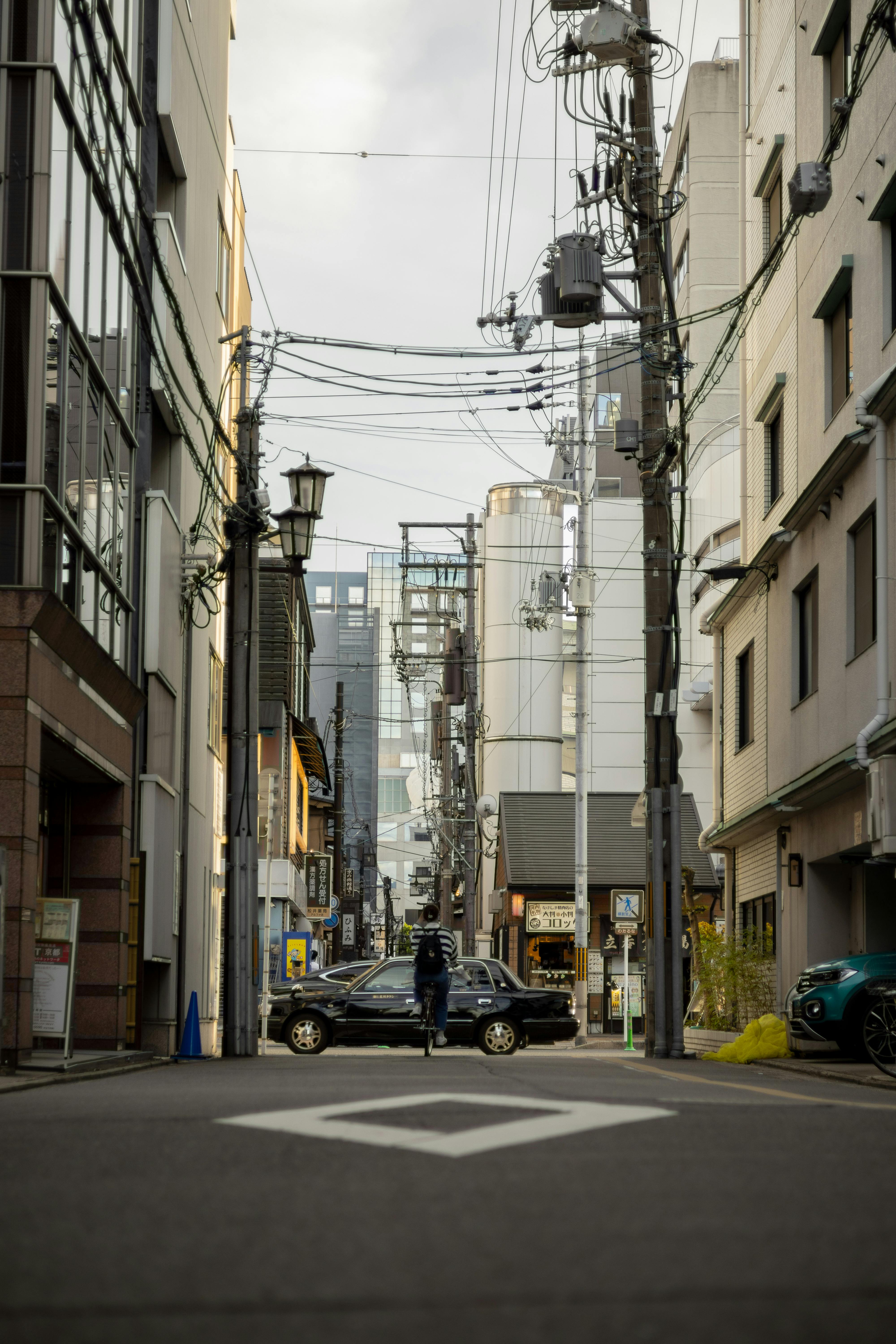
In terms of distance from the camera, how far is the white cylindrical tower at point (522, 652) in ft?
211

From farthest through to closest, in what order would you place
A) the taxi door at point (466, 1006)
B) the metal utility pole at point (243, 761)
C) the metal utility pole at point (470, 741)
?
the metal utility pole at point (470, 741) < the taxi door at point (466, 1006) < the metal utility pole at point (243, 761)

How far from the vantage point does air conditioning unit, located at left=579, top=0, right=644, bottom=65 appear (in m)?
24.5

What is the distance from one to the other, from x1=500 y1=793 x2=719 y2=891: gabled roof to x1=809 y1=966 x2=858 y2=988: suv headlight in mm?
26742

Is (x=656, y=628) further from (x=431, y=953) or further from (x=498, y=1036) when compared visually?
(x=498, y=1036)

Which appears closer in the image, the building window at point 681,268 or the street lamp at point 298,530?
the street lamp at point 298,530

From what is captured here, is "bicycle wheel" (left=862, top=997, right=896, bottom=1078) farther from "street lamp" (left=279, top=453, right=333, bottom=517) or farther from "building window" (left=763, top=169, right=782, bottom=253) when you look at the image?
"building window" (left=763, top=169, right=782, bottom=253)

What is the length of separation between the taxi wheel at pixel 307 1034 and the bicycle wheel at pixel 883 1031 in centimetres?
1091

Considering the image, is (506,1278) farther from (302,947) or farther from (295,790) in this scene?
(295,790)

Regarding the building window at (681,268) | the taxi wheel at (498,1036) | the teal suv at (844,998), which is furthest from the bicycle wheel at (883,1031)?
the building window at (681,268)

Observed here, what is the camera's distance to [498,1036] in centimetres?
2514

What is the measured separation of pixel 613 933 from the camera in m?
45.5

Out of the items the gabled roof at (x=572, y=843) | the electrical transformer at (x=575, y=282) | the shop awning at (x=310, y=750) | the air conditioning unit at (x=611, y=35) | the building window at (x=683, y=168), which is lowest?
the gabled roof at (x=572, y=843)

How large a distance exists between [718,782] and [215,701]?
10040 millimetres

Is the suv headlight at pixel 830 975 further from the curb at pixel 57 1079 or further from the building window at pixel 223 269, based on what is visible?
the building window at pixel 223 269
